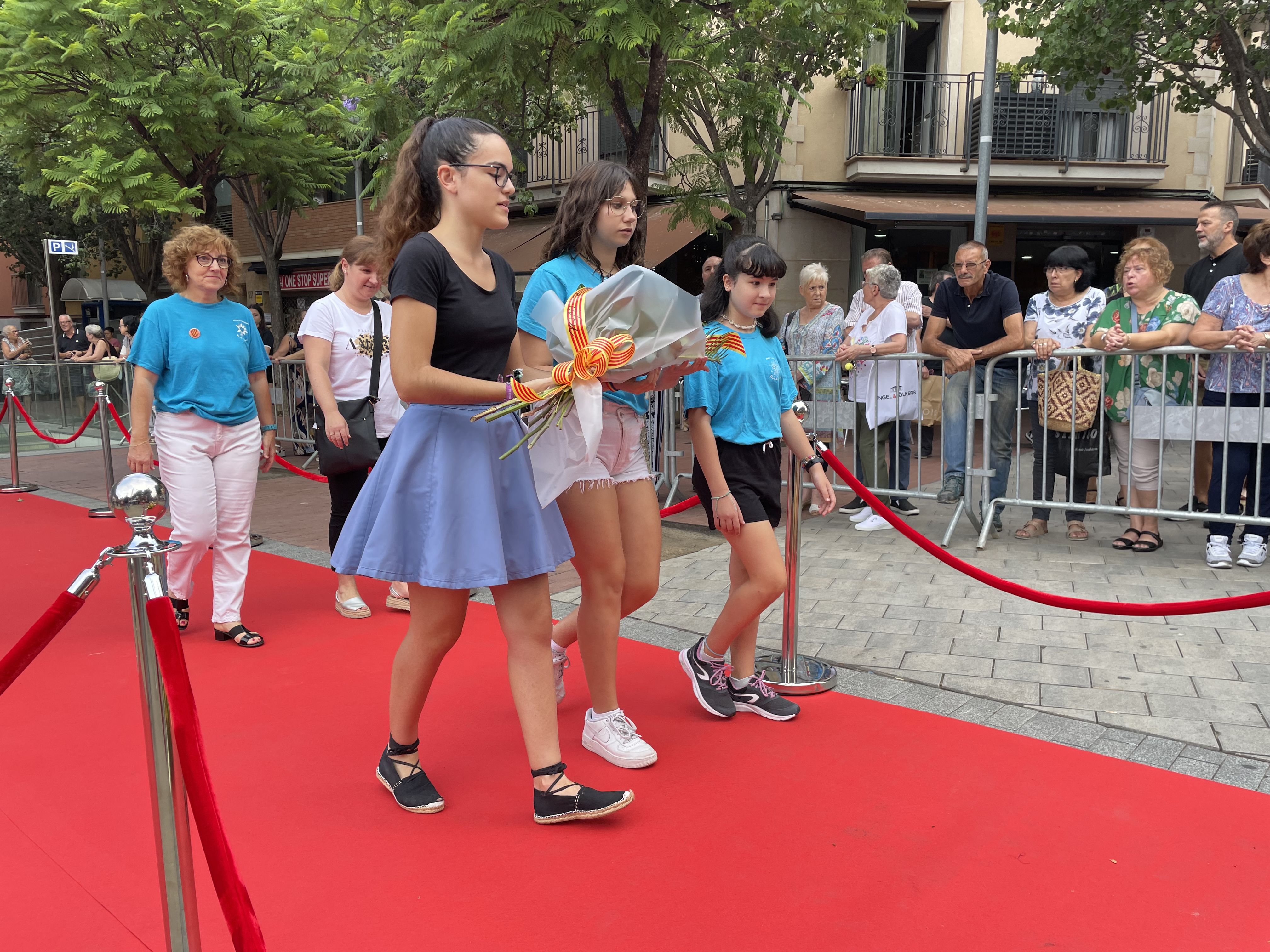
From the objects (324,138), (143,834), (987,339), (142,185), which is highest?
(324,138)

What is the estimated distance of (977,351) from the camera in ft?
22.4

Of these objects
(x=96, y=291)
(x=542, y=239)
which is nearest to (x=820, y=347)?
(x=542, y=239)

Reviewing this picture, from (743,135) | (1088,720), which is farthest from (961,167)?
(1088,720)

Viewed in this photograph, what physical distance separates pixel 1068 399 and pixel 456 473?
4.94m

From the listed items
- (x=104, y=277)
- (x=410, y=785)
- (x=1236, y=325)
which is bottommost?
(x=410, y=785)

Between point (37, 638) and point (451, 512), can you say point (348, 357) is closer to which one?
point (451, 512)

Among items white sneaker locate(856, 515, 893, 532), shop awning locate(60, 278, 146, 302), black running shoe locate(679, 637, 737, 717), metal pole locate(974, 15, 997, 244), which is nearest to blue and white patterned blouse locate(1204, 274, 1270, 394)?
white sneaker locate(856, 515, 893, 532)

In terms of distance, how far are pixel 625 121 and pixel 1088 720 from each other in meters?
5.41

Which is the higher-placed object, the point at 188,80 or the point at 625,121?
the point at 188,80

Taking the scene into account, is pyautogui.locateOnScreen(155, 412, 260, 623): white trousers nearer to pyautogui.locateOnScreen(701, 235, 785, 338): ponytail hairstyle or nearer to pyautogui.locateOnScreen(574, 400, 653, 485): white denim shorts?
pyautogui.locateOnScreen(574, 400, 653, 485): white denim shorts

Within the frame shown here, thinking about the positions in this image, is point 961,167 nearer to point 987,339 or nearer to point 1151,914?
point 987,339

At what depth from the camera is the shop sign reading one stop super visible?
2720 centimetres

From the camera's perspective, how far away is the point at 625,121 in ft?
24.4

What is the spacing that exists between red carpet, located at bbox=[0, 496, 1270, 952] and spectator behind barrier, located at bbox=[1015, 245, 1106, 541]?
3.45m
